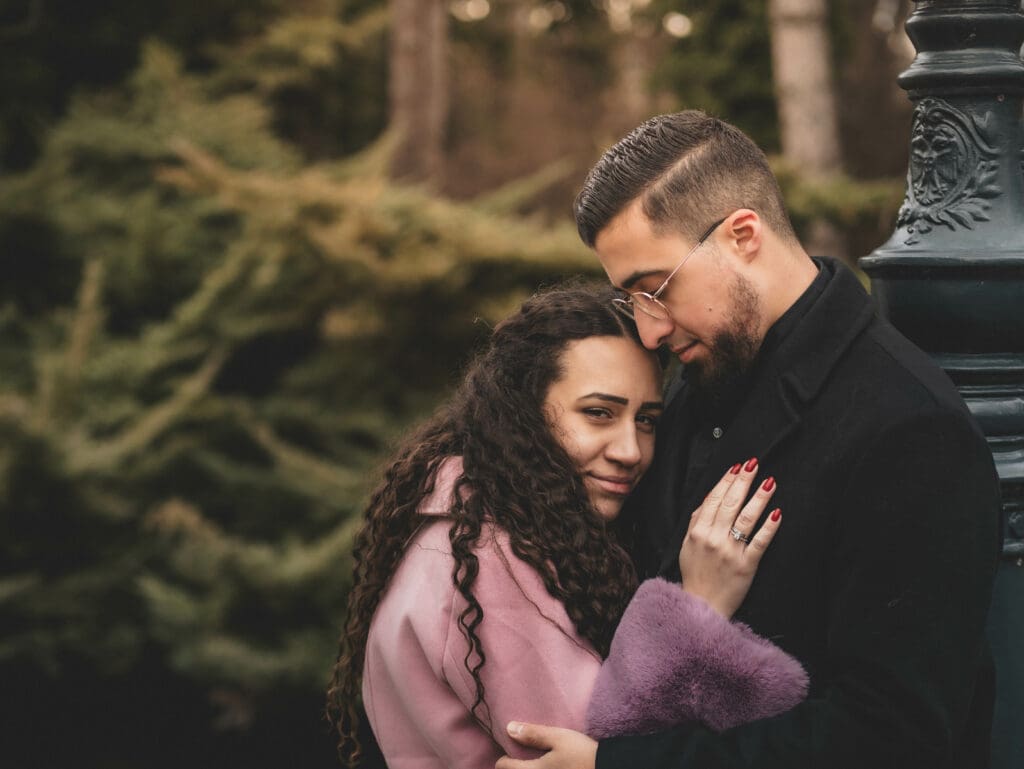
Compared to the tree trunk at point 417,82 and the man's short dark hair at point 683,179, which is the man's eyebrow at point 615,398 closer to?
the man's short dark hair at point 683,179

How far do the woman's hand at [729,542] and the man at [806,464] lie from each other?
2cm

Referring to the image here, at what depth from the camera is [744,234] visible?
7.59 feet

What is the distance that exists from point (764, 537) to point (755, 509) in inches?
2.2

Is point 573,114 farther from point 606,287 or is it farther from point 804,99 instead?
point 606,287

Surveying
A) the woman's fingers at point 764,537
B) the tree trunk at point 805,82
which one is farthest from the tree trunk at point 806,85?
the woman's fingers at point 764,537

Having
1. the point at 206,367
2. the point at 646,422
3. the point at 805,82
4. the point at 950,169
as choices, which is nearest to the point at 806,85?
the point at 805,82

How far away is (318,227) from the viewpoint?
6.77 meters

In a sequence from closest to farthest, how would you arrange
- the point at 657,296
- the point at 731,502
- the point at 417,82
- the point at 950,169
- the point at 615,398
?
the point at 731,502 < the point at 657,296 < the point at 950,169 < the point at 615,398 < the point at 417,82

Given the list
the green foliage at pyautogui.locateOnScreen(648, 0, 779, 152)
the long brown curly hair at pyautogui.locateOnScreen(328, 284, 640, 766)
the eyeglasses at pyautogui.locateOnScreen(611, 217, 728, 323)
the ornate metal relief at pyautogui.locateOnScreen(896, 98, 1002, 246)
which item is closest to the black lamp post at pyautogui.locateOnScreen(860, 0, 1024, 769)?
the ornate metal relief at pyautogui.locateOnScreen(896, 98, 1002, 246)

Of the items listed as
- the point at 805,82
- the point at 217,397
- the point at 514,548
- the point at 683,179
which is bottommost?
the point at 217,397

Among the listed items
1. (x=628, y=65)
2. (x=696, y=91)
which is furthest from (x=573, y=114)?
(x=696, y=91)

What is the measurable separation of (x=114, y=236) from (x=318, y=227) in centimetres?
208

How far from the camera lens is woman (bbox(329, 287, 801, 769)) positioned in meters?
2.30

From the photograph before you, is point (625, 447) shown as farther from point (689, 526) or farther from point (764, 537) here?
point (764, 537)
